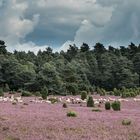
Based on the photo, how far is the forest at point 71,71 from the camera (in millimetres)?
84062

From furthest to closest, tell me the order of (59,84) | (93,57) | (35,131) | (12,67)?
(93,57) → (12,67) → (59,84) → (35,131)

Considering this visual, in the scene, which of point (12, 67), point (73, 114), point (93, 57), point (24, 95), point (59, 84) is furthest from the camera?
point (93, 57)

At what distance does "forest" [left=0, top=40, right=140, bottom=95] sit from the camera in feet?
276

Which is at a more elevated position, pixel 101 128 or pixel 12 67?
pixel 12 67

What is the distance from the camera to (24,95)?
2746 inches

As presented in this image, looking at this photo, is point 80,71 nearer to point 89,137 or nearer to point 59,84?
point 59,84

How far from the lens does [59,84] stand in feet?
264

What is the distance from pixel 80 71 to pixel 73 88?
23855 millimetres

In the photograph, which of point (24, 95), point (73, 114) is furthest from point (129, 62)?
point (73, 114)

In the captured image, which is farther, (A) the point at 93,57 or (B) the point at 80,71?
(A) the point at 93,57

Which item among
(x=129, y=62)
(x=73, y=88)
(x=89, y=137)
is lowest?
(x=89, y=137)

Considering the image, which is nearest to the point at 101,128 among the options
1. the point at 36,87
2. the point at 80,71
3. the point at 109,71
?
the point at 36,87

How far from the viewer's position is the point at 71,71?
95.2 metres

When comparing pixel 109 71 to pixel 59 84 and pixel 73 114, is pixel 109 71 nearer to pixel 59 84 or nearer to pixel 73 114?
pixel 59 84
